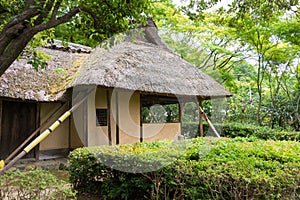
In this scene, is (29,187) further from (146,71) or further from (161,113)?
(161,113)

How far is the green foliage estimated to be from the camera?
2.62 metres

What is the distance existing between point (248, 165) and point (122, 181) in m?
1.74

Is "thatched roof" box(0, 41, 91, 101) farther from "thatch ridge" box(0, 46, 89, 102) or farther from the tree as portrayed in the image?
the tree

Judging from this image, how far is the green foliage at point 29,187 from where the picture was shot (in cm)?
262

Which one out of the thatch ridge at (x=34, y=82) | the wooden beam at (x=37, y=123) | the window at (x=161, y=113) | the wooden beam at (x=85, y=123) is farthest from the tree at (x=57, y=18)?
the window at (x=161, y=113)

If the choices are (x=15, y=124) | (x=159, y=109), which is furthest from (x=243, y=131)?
(x=15, y=124)

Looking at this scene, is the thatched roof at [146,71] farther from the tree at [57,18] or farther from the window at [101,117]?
the tree at [57,18]

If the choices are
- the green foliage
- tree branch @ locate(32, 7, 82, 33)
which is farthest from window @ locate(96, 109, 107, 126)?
the green foliage

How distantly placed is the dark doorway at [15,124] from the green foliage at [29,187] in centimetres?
484

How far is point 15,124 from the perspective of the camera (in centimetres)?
720

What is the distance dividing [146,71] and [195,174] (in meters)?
4.81

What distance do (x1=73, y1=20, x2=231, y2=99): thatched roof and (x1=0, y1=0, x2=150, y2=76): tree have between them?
2516 millimetres

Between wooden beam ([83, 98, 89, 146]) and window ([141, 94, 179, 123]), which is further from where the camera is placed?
window ([141, 94, 179, 123])

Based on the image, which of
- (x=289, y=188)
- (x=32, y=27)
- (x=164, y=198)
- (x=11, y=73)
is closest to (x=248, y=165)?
(x=289, y=188)
